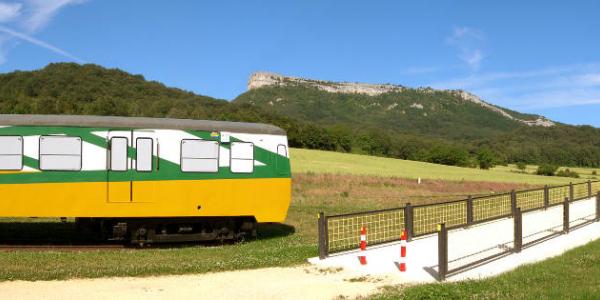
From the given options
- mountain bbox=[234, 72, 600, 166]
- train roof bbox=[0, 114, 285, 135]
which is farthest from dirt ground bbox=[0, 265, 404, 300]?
mountain bbox=[234, 72, 600, 166]

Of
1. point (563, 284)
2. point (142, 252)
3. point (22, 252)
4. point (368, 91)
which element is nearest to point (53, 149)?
point (22, 252)

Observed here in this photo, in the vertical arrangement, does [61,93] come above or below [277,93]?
below

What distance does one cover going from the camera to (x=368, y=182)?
128 feet

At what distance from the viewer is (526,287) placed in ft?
24.9

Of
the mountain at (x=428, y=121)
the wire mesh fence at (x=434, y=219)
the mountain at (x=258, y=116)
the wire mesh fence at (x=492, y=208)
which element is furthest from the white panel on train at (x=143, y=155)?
the mountain at (x=428, y=121)

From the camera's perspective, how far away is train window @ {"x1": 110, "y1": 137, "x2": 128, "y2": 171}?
502 inches

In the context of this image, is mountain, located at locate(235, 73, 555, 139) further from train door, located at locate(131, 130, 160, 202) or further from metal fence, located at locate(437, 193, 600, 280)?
train door, located at locate(131, 130, 160, 202)

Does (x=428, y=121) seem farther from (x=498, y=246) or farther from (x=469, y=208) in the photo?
(x=498, y=246)

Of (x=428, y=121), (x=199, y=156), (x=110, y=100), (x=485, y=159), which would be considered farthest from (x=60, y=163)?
(x=428, y=121)

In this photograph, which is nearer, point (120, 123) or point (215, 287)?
point (215, 287)

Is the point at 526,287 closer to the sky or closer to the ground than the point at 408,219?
closer to the ground

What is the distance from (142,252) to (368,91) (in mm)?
188993

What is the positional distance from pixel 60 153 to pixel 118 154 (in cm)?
138

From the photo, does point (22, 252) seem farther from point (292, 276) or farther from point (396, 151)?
point (396, 151)
